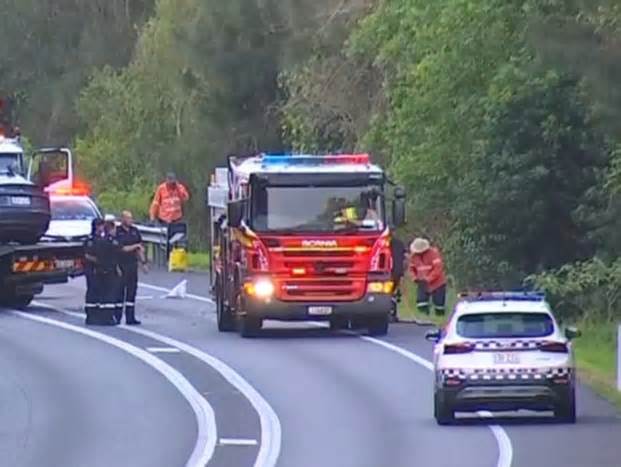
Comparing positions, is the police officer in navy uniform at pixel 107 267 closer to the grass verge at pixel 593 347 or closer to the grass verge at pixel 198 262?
the grass verge at pixel 593 347

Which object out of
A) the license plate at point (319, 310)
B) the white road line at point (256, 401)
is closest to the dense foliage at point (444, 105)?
the license plate at point (319, 310)

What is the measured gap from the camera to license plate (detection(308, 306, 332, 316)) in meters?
34.3

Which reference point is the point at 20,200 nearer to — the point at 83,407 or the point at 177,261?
the point at 177,261

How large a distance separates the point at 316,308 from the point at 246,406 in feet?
26.2

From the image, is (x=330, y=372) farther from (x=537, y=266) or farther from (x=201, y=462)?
(x=537, y=266)

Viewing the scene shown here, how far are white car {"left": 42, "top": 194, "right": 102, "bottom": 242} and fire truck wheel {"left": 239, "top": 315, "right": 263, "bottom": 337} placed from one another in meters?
6.91

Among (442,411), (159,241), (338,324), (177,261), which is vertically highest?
(159,241)

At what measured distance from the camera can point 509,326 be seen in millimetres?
24422

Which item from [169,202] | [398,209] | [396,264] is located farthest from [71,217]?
[398,209]

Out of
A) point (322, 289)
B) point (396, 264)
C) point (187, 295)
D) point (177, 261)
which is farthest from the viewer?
point (177, 261)

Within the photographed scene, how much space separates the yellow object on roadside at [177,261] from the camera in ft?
154

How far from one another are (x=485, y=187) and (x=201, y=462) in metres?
22.7

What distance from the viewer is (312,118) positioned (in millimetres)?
51125

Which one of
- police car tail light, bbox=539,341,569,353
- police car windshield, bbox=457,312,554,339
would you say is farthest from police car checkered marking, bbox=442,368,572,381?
police car windshield, bbox=457,312,554,339
